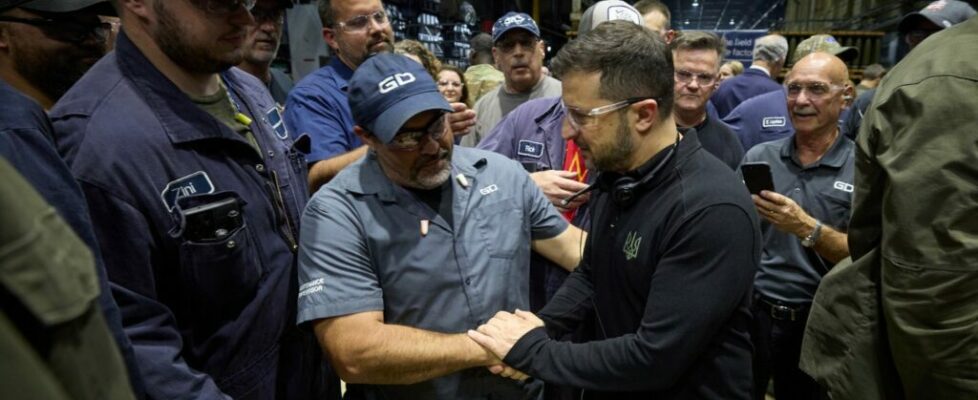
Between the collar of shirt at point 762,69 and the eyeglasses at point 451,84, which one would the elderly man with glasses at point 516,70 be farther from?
the collar of shirt at point 762,69

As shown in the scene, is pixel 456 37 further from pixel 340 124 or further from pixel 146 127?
pixel 146 127

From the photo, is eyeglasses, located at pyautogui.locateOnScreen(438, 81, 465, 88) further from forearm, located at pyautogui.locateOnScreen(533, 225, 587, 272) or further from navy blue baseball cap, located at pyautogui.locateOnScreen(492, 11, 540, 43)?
forearm, located at pyautogui.locateOnScreen(533, 225, 587, 272)

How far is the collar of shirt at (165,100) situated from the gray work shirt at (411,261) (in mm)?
353

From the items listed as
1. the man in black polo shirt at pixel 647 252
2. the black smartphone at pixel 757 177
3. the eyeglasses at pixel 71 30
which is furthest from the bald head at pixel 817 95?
the eyeglasses at pixel 71 30

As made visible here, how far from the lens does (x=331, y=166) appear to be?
2.21 m

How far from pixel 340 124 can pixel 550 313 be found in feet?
4.45

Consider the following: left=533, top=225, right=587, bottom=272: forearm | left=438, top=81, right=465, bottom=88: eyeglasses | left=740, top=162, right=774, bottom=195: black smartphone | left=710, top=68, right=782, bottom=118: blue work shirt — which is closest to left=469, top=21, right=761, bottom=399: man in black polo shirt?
left=533, top=225, right=587, bottom=272: forearm

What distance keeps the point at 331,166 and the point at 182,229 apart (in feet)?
3.38

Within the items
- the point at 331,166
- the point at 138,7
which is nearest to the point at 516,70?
the point at 331,166

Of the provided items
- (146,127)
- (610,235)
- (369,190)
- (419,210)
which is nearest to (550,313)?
(610,235)

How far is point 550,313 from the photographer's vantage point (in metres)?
1.65

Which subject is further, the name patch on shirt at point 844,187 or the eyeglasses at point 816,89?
the eyeglasses at point 816,89

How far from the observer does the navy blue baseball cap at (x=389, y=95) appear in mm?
1502

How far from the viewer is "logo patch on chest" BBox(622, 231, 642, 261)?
4.40 feet
